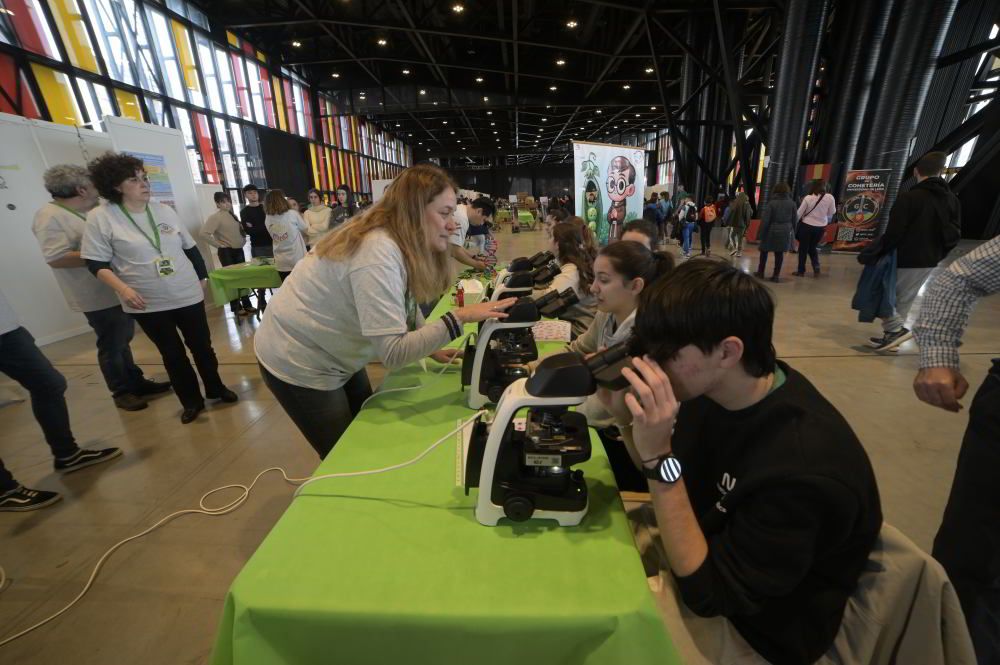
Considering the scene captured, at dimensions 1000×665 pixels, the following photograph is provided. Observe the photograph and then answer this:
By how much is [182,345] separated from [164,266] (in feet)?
1.65

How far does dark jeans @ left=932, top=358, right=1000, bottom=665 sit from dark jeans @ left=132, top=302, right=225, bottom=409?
3.42 meters

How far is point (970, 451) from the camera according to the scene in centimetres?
104

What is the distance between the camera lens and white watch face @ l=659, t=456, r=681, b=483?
2.46ft

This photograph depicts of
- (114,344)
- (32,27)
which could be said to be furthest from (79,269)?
(32,27)

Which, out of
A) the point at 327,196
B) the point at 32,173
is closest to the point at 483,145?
the point at 327,196

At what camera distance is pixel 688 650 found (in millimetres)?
769

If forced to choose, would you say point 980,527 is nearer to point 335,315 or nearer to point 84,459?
point 335,315

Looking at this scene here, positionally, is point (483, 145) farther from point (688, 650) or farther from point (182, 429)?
point (688, 650)

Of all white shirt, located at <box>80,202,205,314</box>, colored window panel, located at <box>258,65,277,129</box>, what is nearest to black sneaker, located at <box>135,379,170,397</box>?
white shirt, located at <box>80,202,205,314</box>

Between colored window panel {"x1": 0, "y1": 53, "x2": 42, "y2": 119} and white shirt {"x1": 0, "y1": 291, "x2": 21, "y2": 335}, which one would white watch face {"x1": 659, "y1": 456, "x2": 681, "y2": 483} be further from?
colored window panel {"x1": 0, "y1": 53, "x2": 42, "y2": 119}

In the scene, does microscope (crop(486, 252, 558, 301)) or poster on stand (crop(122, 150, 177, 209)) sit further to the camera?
poster on stand (crop(122, 150, 177, 209))

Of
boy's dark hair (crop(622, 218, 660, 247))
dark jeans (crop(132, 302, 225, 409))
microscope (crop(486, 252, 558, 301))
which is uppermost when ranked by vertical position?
boy's dark hair (crop(622, 218, 660, 247))

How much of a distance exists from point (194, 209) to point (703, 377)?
6630mm

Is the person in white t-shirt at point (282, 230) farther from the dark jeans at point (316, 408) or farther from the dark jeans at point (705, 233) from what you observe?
the dark jeans at point (705, 233)
